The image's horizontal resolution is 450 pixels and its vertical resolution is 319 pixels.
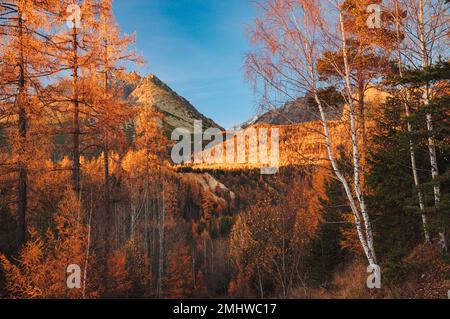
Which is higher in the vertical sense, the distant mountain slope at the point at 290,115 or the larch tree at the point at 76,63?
the larch tree at the point at 76,63

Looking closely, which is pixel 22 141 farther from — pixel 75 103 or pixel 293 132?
pixel 293 132

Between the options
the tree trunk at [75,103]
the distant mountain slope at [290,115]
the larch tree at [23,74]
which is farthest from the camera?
the tree trunk at [75,103]

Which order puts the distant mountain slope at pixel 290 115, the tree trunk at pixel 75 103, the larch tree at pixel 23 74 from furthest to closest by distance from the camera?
the tree trunk at pixel 75 103
the larch tree at pixel 23 74
the distant mountain slope at pixel 290 115

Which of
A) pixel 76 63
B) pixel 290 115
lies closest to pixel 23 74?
pixel 76 63

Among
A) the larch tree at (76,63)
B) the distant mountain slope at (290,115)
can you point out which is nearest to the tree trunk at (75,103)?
the larch tree at (76,63)

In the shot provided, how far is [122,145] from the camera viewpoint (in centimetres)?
1230

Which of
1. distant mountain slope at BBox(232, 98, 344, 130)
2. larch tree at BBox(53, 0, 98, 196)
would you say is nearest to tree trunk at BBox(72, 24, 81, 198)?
larch tree at BBox(53, 0, 98, 196)

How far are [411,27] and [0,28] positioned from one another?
1193 cm

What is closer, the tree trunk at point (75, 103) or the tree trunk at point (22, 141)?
the tree trunk at point (22, 141)

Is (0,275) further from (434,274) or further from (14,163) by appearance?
(434,274)

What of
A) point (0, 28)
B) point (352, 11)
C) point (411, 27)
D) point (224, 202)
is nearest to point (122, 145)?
point (0, 28)

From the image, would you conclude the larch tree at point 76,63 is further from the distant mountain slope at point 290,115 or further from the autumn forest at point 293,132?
the distant mountain slope at point 290,115

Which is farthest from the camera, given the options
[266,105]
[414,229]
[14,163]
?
[414,229]

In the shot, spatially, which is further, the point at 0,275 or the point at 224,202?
the point at 224,202
